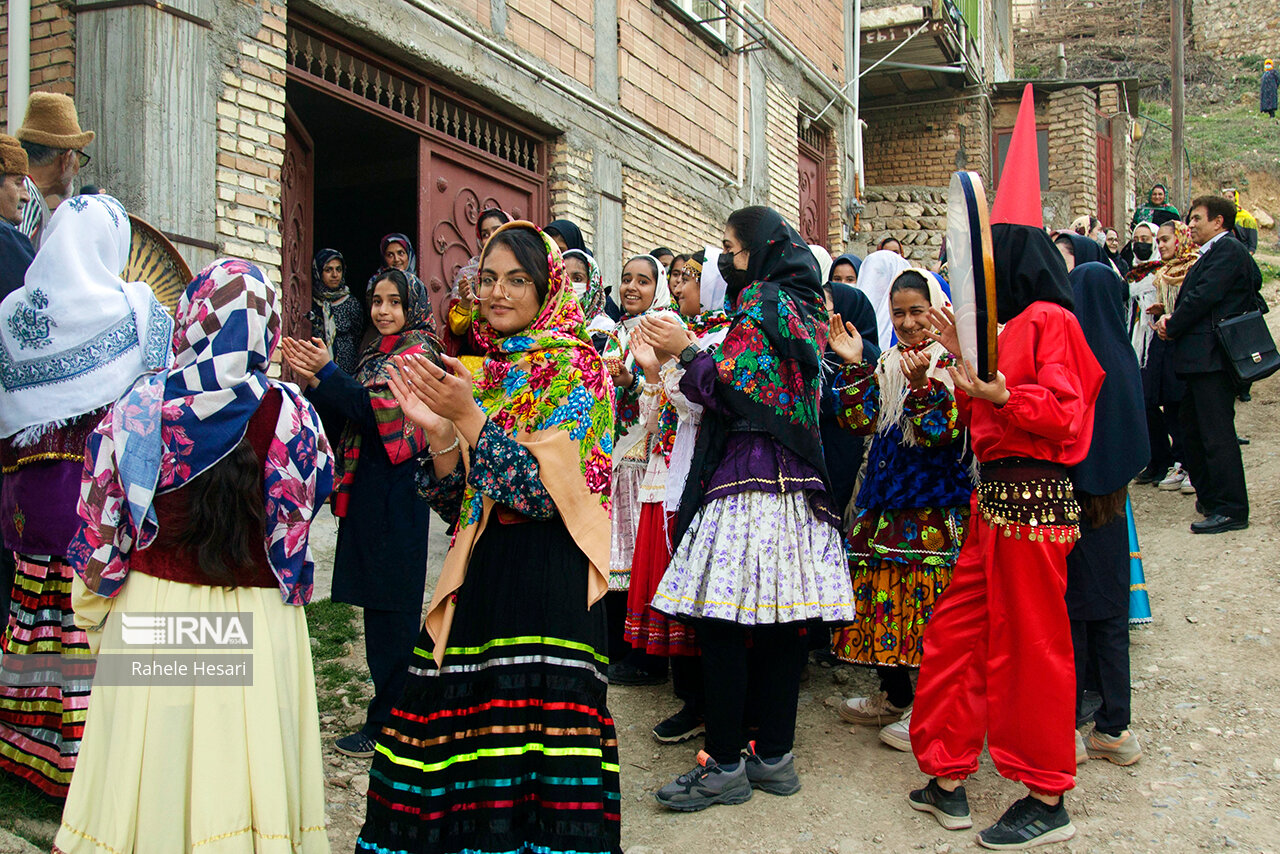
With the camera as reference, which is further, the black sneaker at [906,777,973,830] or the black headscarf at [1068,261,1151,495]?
the black headscarf at [1068,261,1151,495]

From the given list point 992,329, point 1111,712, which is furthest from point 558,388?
point 1111,712

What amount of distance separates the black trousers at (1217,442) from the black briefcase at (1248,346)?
0.15m

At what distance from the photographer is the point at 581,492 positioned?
2.43m

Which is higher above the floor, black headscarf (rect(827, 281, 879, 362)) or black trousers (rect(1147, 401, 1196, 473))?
black headscarf (rect(827, 281, 879, 362))

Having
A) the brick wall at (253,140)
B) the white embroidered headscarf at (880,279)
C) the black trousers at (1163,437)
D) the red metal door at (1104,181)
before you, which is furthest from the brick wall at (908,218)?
the brick wall at (253,140)

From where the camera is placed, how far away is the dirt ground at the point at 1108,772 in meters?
2.97

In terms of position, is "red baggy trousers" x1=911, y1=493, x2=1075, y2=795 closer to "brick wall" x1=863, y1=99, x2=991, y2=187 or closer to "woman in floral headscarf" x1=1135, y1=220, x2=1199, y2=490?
"woman in floral headscarf" x1=1135, y1=220, x2=1199, y2=490

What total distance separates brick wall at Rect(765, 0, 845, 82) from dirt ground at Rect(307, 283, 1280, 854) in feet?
27.3

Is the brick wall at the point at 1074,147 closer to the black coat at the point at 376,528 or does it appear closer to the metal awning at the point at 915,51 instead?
the metal awning at the point at 915,51

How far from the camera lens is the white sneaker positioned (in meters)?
7.13

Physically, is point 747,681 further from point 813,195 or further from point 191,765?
point 813,195

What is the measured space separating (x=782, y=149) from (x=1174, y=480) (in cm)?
597

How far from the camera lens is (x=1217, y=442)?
18.5 ft

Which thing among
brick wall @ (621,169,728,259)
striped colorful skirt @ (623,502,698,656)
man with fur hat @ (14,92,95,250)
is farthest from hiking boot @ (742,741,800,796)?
brick wall @ (621,169,728,259)
